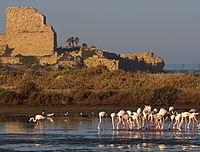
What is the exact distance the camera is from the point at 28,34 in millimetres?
75375

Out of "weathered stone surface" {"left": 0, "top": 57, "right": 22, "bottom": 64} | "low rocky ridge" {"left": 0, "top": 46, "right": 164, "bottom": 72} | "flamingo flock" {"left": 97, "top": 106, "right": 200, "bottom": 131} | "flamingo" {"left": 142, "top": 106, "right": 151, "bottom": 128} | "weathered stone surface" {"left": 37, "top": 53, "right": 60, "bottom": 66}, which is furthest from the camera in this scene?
"weathered stone surface" {"left": 0, "top": 57, "right": 22, "bottom": 64}

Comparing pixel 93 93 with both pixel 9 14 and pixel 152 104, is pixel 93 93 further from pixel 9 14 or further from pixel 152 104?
pixel 9 14

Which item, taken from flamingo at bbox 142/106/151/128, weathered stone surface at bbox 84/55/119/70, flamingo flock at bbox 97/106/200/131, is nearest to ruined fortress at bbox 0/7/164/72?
weathered stone surface at bbox 84/55/119/70


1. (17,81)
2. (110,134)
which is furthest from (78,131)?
(17,81)

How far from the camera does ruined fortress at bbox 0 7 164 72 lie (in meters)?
71.7

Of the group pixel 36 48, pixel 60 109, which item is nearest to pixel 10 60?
pixel 36 48

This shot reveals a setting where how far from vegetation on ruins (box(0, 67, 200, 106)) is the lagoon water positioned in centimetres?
906

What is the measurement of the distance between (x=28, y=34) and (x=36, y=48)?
76.2 inches

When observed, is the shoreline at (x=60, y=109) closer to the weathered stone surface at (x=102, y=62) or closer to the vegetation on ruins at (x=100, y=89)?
the vegetation on ruins at (x=100, y=89)

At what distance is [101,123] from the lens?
81.6ft

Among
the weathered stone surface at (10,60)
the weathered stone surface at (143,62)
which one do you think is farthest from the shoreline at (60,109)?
the weathered stone surface at (143,62)

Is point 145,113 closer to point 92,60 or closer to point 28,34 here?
point 92,60

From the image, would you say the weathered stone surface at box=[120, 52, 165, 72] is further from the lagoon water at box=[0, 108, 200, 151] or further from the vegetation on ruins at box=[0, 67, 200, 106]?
the lagoon water at box=[0, 108, 200, 151]

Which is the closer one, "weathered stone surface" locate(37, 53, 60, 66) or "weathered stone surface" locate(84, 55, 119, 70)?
"weathered stone surface" locate(84, 55, 119, 70)
